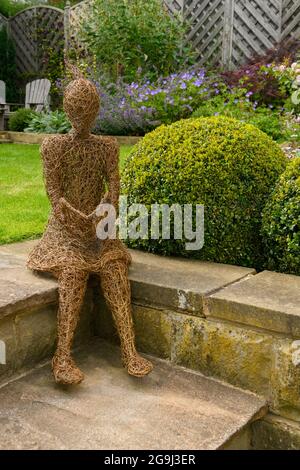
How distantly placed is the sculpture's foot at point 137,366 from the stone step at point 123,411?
6 centimetres

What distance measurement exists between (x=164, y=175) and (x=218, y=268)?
0.49m

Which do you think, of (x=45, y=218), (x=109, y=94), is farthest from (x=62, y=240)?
(x=109, y=94)

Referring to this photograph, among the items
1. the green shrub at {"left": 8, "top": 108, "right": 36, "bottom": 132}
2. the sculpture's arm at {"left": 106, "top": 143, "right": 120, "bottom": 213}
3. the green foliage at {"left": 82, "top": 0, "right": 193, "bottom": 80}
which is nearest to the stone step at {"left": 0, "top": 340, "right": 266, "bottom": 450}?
the sculpture's arm at {"left": 106, "top": 143, "right": 120, "bottom": 213}

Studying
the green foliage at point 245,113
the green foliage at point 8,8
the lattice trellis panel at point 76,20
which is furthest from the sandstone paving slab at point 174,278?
the green foliage at point 8,8

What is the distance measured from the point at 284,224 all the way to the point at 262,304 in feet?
1.78

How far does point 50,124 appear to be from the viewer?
7543mm

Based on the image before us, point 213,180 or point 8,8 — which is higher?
point 8,8

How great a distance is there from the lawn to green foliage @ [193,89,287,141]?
1070mm

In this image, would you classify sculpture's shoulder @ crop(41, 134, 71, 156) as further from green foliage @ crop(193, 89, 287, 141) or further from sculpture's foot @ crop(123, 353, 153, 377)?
green foliage @ crop(193, 89, 287, 141)

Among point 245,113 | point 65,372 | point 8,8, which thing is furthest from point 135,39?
point 8,8

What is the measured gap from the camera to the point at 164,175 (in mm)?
2549

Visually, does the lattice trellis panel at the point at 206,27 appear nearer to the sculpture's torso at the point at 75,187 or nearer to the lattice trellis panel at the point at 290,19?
the lattice trellis panel at the point at 290,19

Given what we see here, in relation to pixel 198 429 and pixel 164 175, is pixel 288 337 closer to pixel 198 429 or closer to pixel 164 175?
pixel 198 429

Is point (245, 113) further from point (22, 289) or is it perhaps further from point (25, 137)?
point (22, 289)
